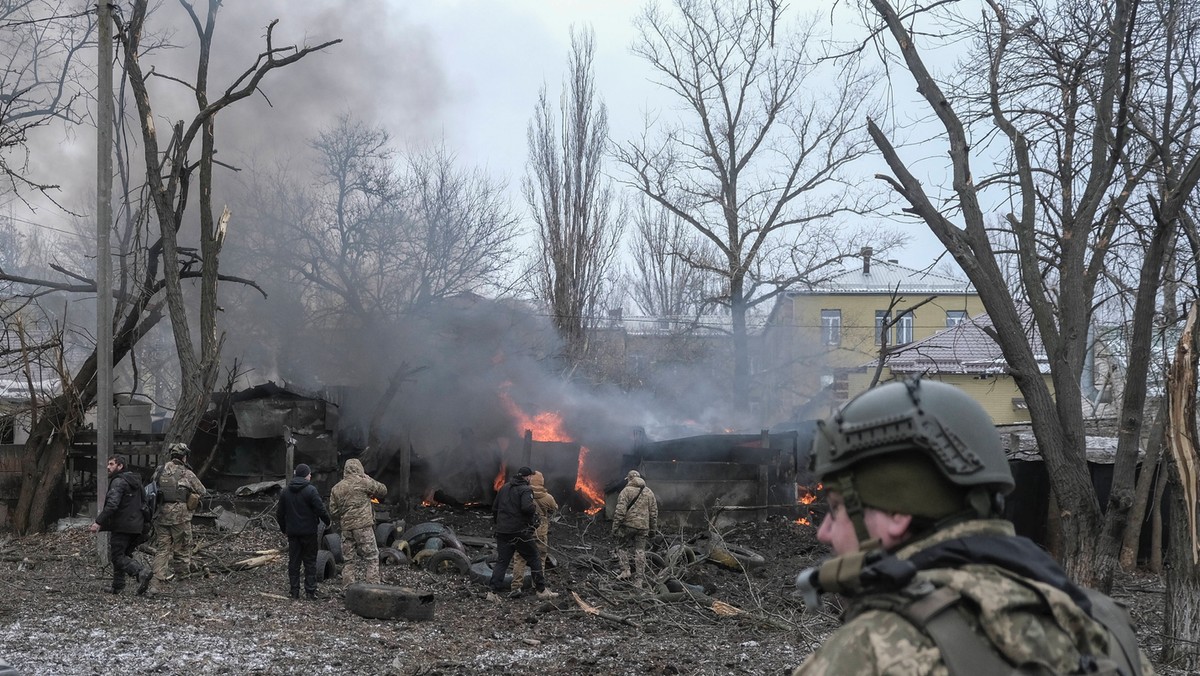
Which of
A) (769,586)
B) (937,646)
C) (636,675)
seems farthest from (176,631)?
(937,646)

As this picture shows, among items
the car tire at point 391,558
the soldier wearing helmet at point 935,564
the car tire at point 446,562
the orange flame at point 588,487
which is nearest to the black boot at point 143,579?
the car tire at point 391,558

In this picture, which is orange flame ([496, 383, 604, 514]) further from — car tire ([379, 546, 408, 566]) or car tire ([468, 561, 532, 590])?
car tire ([468, 561, 532, 590])

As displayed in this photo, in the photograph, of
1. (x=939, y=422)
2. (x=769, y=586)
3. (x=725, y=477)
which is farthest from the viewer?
(x=725, y=477)

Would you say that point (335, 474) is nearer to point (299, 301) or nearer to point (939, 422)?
point (299, 301)

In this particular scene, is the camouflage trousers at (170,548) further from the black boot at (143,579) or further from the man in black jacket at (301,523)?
the man in black jacket at (301,523)

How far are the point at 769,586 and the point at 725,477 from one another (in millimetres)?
6452

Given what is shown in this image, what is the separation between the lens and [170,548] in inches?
441

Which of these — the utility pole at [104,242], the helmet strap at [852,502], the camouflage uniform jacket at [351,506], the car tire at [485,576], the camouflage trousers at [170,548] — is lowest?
the car tire at [485,576]

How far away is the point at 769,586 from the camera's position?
41.0ft

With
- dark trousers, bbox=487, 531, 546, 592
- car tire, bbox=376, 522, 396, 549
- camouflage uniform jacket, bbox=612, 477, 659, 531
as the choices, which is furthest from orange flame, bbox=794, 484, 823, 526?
dark trousers, bbox=487, 531, 546, 592

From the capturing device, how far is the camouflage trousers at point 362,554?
1181 cm

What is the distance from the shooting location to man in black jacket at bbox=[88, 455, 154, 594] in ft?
35.1

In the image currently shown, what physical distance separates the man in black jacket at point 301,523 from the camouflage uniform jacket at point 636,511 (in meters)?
3.95

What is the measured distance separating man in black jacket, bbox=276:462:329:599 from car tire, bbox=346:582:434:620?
1.10m
